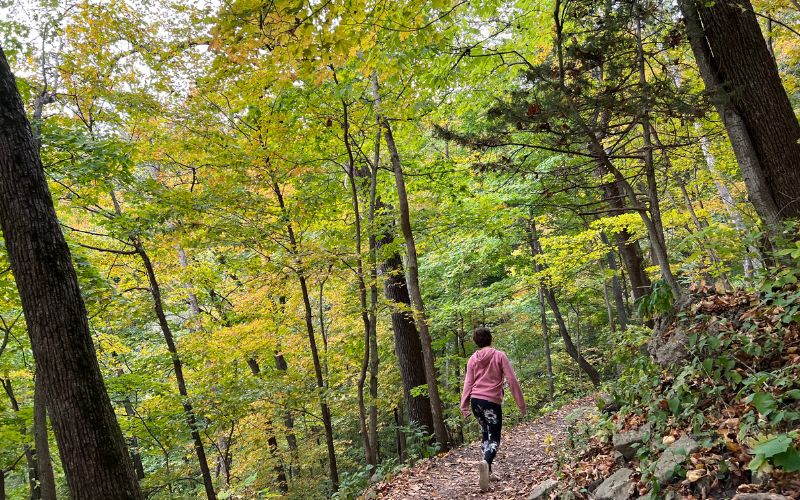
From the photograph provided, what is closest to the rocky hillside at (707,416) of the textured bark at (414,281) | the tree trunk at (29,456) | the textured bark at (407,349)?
the textured bark at (414,281)

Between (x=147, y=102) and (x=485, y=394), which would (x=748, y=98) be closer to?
(x=485, y=394)

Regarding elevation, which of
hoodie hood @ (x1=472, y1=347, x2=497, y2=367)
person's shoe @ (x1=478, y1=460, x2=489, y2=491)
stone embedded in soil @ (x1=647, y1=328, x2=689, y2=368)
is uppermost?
hoodie hood @ (x1=472, y1=347, x2=497, y2=367)

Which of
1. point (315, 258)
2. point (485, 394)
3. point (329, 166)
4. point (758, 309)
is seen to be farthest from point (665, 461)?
point (329, 166)

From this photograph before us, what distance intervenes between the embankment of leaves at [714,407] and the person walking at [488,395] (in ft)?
2.56

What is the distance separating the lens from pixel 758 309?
3.82 meters

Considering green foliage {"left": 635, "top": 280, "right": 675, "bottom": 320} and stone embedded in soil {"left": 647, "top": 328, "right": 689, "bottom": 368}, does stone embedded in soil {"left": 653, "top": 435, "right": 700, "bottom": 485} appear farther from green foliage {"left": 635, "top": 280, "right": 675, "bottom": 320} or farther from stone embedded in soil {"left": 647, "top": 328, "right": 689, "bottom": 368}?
green foliage {"left": 635, "top": 280, "right": 675, "bottom": 320}

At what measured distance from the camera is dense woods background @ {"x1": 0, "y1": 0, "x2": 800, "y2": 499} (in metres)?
4.54

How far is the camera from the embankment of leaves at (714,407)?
8.41ft

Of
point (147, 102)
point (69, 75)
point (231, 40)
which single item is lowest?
point (231, 40)

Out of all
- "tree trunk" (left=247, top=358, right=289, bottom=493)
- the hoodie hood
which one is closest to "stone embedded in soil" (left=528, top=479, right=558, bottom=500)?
the hoodie hood

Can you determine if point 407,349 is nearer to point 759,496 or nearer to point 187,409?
point 187,409

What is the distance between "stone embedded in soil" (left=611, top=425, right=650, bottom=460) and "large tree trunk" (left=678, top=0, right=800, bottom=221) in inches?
106

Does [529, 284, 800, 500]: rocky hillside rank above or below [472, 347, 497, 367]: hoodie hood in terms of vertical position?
below

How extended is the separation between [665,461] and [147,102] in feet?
30.5
